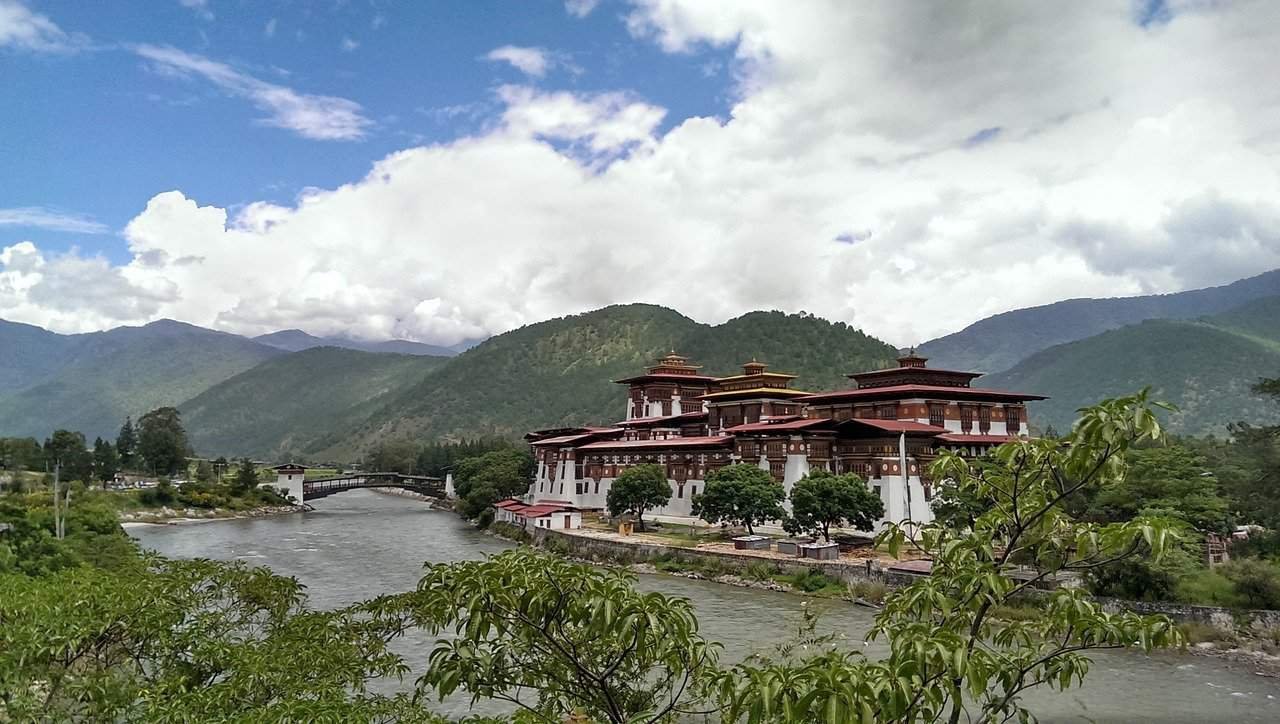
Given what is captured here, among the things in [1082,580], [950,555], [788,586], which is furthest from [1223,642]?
[950,555]

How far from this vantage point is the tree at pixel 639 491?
186ft

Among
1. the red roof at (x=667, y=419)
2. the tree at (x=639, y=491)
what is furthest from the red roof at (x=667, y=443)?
the tree at (x=639, y=491)

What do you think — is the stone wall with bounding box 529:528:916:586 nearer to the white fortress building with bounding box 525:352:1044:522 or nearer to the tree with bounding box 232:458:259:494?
the white fortress building with bounding box 525:352:1044:522

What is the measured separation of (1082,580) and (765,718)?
3620 centimetres

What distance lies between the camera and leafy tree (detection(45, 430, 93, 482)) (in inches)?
3484

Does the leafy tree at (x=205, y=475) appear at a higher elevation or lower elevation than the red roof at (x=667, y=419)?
lower

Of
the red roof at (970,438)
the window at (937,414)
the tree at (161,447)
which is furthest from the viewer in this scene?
the tree at (161,447)

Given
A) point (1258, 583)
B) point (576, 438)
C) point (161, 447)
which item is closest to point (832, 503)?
point (1258, 583)

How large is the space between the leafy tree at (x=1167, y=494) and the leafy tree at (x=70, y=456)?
9678 cm

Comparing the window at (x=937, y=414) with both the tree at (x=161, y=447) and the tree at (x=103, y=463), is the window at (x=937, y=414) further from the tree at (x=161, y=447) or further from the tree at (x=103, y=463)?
the tree at (x=161, y=447)

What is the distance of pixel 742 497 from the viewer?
48.6 metres

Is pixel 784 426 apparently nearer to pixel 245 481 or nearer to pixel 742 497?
pixel 742 497

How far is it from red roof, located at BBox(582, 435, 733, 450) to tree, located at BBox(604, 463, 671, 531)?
16.8ft

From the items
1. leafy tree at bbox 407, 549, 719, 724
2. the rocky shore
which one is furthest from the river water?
leafy tree at bbox 407, 549, 719, 724
